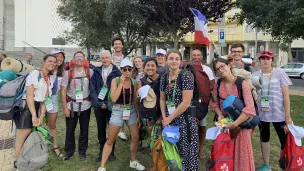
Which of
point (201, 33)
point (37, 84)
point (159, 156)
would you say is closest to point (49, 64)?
point (37, 84)

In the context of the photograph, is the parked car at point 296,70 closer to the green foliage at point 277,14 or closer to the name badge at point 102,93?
the green foliage at point 277,14

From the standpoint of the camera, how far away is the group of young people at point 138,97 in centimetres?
356

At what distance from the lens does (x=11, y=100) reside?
13.5 ft

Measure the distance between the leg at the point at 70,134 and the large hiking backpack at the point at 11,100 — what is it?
0.91 metres

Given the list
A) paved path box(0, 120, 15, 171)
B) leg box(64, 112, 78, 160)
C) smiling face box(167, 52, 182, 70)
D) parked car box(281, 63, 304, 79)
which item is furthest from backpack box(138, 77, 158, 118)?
parked car box(281, 63, 304, 79)

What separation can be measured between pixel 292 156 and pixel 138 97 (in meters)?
2.18

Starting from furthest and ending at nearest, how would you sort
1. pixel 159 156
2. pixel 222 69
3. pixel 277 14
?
pixel 277 14 < pixel 159 156 < pixel 222 69

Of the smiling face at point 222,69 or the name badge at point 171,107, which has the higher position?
the smiling face at point 222,69

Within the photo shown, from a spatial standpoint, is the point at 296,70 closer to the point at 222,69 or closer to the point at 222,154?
the point at 222,69

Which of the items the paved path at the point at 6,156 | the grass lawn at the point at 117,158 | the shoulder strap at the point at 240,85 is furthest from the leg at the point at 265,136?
the paved path at the point at 6,156

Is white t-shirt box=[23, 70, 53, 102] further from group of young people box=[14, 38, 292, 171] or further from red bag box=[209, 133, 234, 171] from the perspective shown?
red bag box=[209, 133, 234, 171]

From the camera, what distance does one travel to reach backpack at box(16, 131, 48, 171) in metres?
4.03

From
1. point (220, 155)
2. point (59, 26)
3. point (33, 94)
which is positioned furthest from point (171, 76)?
point (59, 26)

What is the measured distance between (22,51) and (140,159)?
2382 cm
